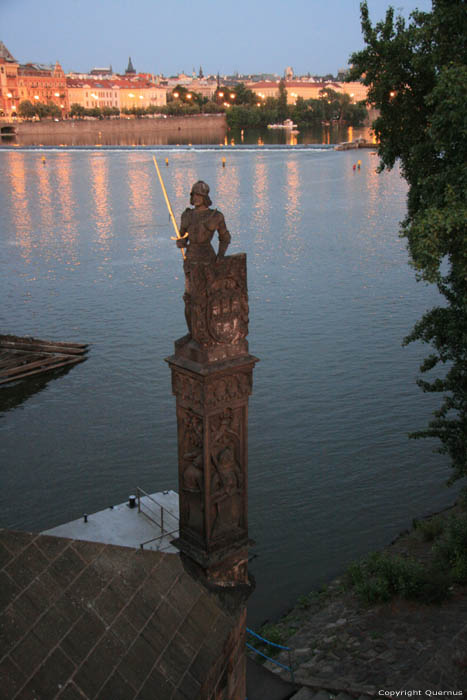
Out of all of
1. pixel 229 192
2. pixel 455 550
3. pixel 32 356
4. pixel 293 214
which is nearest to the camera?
pixel 455 550

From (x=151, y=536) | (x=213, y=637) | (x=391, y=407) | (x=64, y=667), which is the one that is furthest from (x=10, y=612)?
(x=391, y=407)

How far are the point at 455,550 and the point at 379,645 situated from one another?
2.55 meters

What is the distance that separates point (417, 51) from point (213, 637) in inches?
464

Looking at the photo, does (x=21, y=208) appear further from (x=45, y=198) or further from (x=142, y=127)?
(x=142, y=127)

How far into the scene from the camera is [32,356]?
28.8 m

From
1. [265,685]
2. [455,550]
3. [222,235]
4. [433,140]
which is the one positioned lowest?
[265,685]

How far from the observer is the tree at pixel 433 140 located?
1109 cm

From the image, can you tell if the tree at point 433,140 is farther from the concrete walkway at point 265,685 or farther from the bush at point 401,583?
the concrete walkway at point 265,685

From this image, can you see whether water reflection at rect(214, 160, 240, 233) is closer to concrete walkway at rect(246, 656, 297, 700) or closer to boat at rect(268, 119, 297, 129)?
concrete walkway at rect(246, 656, 297, 700)

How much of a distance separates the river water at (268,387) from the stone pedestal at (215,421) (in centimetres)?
818

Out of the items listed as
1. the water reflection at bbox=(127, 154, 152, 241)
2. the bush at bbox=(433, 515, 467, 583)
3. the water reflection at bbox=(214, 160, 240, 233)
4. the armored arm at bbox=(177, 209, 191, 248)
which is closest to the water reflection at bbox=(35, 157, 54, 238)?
the water reflection at bbox=(127, 154, 152, 241)

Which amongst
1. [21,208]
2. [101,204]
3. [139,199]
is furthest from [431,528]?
[139,199]

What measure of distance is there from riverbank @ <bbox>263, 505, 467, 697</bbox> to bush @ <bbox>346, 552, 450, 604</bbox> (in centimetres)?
15

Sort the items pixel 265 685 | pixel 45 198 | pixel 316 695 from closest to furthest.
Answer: pixel 316 695, pixel 265 685, pixel 45 198
